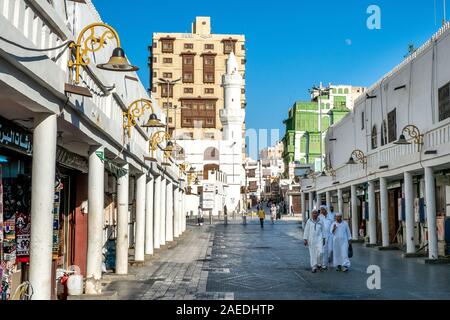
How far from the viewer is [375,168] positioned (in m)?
23.1

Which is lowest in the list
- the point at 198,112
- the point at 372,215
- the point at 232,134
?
the point at 372,215

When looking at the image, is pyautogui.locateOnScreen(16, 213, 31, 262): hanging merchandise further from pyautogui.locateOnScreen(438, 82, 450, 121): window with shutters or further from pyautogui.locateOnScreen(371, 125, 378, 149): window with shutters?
pyautogui.locateOnScreen(371, 125, 378, 149): window with shutters

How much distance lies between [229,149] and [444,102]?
72454 millimetres

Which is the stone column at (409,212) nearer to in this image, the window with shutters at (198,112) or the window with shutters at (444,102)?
the window with shutters at (444,102)

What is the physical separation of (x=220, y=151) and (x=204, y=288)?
7752cm

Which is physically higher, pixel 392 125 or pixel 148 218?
pixel 392 125

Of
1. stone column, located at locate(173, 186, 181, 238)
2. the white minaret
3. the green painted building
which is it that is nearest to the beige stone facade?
the white minaret

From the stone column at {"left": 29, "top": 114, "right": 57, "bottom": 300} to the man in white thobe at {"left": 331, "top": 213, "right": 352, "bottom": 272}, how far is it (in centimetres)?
957

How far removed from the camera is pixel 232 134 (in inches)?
3561

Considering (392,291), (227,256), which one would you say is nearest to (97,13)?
(392,291)

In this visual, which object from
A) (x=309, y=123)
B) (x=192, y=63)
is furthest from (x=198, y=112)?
(x=309, y=123)

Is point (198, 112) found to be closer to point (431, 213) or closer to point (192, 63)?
point (192, 63)

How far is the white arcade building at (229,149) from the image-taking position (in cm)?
8894

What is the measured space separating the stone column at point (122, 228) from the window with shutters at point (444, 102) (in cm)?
947
